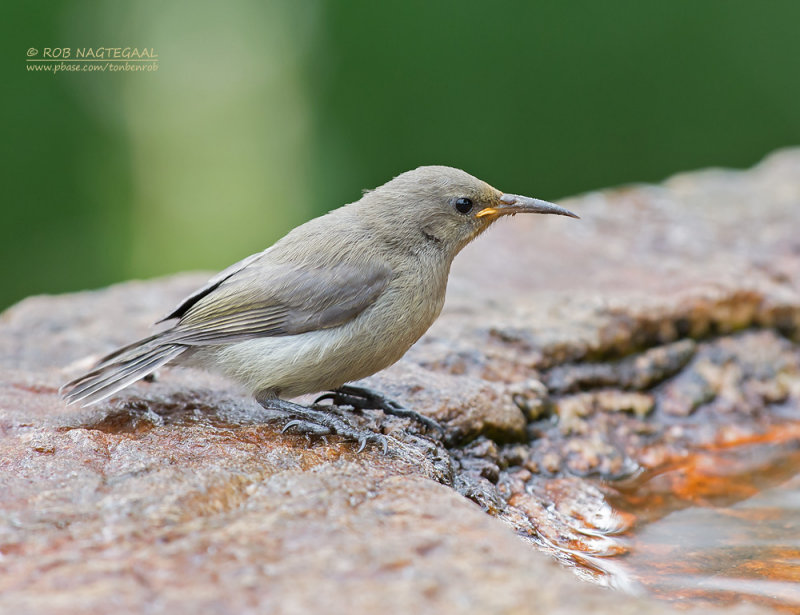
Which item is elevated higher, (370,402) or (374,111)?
(374,111)

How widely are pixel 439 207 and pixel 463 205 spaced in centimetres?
11

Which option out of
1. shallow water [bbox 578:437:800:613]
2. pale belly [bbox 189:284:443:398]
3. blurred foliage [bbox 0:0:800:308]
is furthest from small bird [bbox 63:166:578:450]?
blurred foliage [bbox 0:0:800:308]

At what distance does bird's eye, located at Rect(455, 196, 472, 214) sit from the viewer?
379cm

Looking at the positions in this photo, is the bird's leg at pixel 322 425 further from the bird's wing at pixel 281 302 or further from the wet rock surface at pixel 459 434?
the bird's wing at pixel 281 302

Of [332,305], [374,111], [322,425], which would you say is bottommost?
[322,425]

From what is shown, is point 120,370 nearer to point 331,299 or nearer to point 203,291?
point 203,291

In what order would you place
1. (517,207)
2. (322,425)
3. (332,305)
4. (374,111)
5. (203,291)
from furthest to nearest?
(374,111) < (517,207) < (203,291) < (332,305) < (322,425)

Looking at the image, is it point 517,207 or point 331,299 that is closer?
point 331,299

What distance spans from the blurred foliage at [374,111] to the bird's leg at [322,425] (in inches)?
221

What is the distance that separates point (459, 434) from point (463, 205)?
37.6 inches

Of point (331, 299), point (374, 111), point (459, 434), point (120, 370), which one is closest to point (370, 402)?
point (459, 434)

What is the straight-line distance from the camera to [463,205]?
380cm

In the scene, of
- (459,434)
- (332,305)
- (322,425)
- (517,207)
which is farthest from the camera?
(517,207)

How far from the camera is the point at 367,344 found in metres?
3.36
